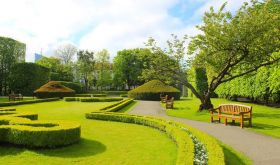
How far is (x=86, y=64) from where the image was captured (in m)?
69.5

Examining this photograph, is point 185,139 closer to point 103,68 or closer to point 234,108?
point 234,108

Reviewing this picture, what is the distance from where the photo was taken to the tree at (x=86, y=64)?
69000mm

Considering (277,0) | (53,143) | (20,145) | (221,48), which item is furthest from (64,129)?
(277,0)

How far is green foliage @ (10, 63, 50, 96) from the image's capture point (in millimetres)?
47219

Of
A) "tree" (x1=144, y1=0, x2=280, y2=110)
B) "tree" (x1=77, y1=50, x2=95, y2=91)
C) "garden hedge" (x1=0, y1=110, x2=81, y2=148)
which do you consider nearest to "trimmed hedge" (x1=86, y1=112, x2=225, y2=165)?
"garden hedge" (x1=0, y1=110, x2=81, y2=148)

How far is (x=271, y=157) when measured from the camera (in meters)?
7.55

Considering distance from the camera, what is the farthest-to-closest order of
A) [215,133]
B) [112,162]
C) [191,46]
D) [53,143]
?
[191,46], [215,133], [53,143], [112,162]

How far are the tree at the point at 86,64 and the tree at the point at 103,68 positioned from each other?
8.76ft

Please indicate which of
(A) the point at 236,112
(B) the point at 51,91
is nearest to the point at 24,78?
(B) the point at 51,91

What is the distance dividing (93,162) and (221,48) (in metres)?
14.4

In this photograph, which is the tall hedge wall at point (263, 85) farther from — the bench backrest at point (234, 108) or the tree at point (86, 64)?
the tree at point (86, 64)

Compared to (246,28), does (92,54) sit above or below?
above

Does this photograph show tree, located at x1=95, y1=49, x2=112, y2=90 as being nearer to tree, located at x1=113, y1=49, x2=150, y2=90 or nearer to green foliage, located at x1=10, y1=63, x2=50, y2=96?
tree, located at x1=113, y1=49, x2=150, y2=90

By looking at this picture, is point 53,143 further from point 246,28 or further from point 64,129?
point 246,28
